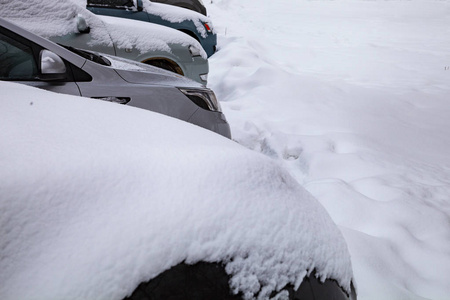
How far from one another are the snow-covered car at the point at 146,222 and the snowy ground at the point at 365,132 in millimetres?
1094

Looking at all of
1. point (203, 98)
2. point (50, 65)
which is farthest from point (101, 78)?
point (203, 98)

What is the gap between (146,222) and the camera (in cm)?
83

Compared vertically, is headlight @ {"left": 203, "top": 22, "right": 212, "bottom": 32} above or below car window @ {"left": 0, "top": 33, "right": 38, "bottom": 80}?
below

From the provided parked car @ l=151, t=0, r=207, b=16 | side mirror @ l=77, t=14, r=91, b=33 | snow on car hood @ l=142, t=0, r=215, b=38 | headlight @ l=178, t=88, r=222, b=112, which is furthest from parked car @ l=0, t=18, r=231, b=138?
parked car @ l=151, t=0, r=207, b=16

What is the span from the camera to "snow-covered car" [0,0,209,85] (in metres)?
3.11

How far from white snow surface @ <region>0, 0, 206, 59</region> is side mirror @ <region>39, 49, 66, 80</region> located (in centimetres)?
138

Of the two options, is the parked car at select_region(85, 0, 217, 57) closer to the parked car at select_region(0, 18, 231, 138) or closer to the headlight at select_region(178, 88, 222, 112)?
the parked car at select_region(0, 18, 231, 138)

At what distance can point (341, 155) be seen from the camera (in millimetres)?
3295

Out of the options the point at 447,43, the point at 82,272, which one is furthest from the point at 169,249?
the point at 447,43

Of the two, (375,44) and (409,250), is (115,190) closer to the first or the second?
(409,250)

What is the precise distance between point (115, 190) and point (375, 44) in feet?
32.7

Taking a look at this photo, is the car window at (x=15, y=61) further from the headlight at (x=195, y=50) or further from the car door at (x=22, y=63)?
the headlight at (x=195, y=50)

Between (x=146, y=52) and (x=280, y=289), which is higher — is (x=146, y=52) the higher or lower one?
the lower one

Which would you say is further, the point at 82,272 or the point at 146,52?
the point at 146,52
